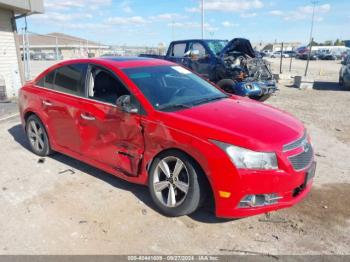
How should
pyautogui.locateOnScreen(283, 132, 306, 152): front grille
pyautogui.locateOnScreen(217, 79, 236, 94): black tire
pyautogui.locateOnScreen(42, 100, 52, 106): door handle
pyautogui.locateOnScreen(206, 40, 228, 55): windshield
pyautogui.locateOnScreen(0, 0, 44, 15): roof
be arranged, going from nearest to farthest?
pyautogui.locateOnScreen(283, 132, 306, 152): front grille → pyautogui.locateOnScreen(42, 100, 52, 106): door handle → pyautogui.locateOnScreen(217, 79, 236, 94): black tire → pyautogui.locateOnScreen(206, 40, 228, 55): windshield → pyautogui.locateOnScreen(0, 0, 44, 15): roof

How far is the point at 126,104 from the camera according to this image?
12.7ft

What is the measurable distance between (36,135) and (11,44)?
910 cm

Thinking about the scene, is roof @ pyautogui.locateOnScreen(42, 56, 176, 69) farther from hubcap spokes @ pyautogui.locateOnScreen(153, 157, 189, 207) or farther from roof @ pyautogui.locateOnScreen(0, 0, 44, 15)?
roof @ pyautogui.locateOnScreen(0, 0, 44, 15)

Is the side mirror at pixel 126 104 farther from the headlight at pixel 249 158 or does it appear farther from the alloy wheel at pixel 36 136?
the alloy wheel at pixel 36 136

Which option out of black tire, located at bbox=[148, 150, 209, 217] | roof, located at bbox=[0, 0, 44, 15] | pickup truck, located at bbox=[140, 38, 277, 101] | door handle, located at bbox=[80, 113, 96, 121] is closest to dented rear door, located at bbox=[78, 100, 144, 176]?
door handle, located at bbox=[80, 113, 96, 121]

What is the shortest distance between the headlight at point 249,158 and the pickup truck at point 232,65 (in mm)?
6545

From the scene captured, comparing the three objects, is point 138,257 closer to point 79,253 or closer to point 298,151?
point 79,253

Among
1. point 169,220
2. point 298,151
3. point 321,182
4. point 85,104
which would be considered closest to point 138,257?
point 169,220

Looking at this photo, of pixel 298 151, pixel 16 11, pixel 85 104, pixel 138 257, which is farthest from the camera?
pixel 16 11

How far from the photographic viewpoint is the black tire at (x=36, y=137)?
5395mm

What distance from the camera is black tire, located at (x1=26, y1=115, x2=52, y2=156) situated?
17.7 feet

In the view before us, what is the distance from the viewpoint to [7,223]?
366 cm

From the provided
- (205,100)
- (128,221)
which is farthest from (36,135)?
(205,100)

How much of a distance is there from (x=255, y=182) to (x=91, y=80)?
2.57 m
